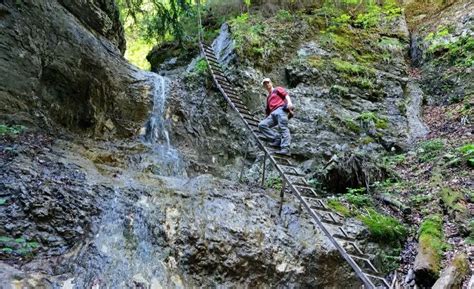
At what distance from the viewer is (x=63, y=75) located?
844 cm

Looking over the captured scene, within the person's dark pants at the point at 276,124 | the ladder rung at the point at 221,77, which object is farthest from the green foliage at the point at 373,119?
the ladder rung at the point at 221,77

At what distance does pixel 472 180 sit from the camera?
7.27 metres

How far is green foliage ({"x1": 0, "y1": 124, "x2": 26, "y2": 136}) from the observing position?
6633 millimetres

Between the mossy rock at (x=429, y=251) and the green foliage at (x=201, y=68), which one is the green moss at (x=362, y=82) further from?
the mossy rock at (x=429, y=251)

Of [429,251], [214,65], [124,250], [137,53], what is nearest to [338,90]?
[214,65]

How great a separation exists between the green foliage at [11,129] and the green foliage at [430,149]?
8.24 metres

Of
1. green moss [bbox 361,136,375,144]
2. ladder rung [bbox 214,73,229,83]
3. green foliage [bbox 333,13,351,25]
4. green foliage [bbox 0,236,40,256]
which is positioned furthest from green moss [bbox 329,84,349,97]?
green foliage [bbox 0,236,40,256]

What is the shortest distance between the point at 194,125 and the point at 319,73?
4391 mm

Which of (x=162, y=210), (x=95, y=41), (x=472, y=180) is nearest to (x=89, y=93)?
(x=95, y=41)

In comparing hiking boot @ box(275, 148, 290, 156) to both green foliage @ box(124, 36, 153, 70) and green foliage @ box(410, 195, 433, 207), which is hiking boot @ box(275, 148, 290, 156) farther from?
green foliage @ box(124, 36, 153, 70)

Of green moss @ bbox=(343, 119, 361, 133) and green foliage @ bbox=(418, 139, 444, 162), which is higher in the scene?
green foliage @ bbox=(418, 139, 444, 162)

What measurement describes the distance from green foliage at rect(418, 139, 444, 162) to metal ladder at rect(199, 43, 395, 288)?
327 centimetres

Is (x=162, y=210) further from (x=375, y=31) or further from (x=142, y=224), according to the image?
(x=375, y=31)

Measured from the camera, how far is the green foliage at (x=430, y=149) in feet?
29.1
